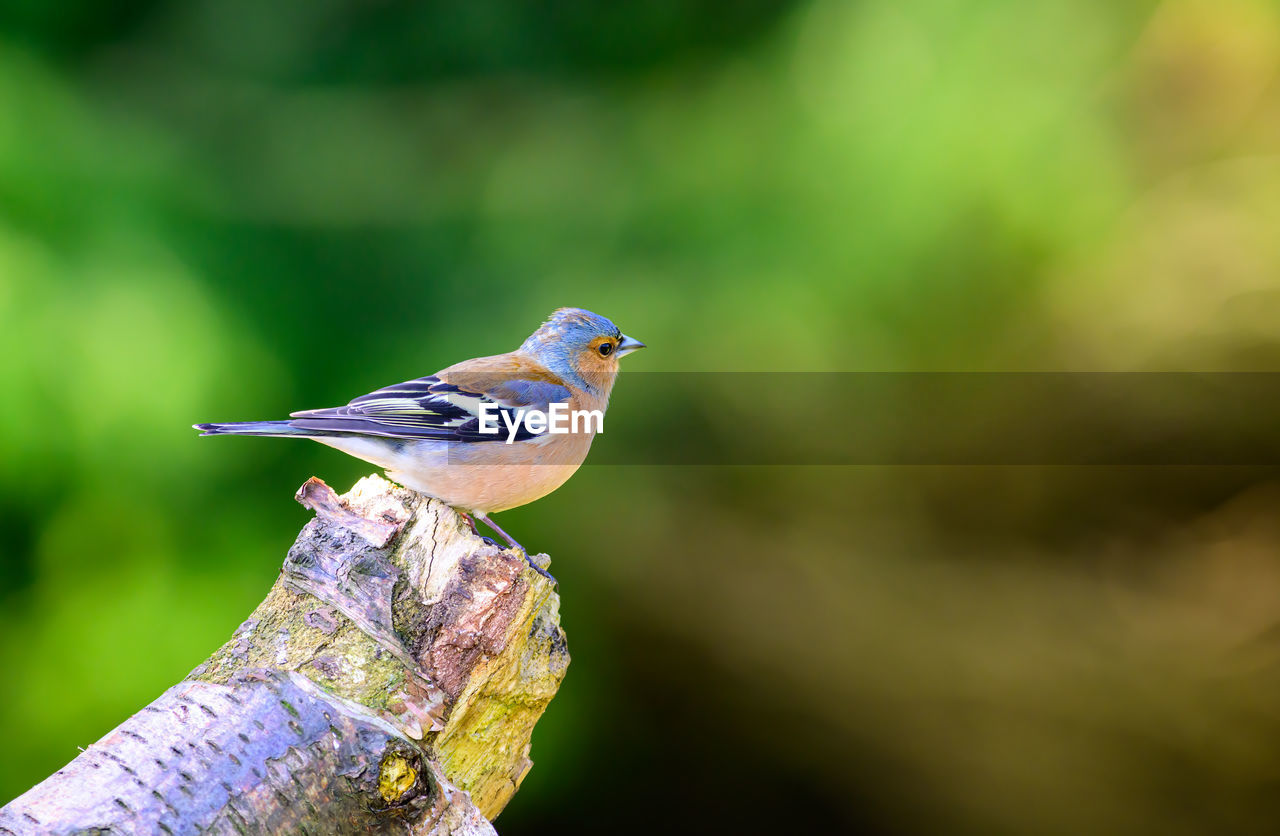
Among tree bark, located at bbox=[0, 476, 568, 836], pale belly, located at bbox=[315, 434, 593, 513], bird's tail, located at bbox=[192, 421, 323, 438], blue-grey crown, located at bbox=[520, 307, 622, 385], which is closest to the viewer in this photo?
tree bark, located at bbox=[0, 476, 568, 836]

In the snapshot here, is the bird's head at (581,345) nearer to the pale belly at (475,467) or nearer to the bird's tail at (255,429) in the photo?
A: the pale belly at (475,467)

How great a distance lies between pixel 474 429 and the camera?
7.00ft

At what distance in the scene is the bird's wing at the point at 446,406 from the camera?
6.79 feet

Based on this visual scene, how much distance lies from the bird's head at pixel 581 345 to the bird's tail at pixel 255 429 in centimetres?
67

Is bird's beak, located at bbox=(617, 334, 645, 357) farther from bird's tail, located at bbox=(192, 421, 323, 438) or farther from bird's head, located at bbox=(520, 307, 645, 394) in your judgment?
bird's tail, located at bbox=(192, 421, 323, 438)

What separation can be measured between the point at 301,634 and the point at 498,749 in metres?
0.40

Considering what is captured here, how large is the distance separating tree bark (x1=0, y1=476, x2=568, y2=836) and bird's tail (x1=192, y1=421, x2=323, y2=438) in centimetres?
24

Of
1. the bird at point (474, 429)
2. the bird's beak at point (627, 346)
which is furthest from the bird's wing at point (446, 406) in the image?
the bird's beak at point (627, 346)

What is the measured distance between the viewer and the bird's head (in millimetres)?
2396

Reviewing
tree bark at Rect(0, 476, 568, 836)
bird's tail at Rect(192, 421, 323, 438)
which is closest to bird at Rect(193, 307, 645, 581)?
bird's tail at Rect(192, 421, 323, 438)

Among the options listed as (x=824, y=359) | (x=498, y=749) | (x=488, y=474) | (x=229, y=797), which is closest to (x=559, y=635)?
(x=498, y=749)

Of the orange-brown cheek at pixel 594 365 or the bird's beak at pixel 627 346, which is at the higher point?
the bird's beak at pixel 627 346

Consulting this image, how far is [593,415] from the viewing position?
2396 millimetres

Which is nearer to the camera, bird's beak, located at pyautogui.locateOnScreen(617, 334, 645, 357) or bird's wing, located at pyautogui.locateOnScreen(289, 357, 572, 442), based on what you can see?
bird's wing, located at pyautogui.locateOnScreen(289, 357, 572, 442)
